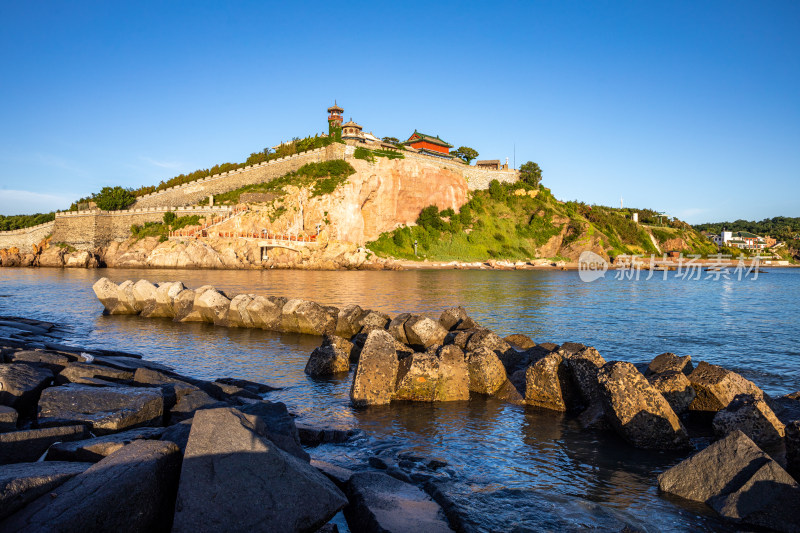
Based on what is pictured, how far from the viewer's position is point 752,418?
771 cm

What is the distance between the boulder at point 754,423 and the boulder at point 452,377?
4747 mm

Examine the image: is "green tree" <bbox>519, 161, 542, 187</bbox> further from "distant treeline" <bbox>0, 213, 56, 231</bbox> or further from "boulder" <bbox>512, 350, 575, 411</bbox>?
"boulder" <bbox>512, 350, 575, 411</bbox>

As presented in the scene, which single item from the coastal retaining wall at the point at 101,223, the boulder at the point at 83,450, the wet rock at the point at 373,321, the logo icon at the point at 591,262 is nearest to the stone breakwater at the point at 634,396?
the wet rock at the point at 373,321

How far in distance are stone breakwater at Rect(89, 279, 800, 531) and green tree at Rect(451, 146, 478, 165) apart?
87.6 metres

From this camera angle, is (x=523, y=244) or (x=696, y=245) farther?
(x=696, y=245)

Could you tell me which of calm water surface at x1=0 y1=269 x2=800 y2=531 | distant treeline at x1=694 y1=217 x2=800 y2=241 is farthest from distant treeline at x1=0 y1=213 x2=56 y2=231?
distant treeline at x1=694 y1=217 x2=800 y2=241

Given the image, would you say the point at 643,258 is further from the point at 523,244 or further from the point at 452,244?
the point at 452,244

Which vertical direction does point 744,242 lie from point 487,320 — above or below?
above

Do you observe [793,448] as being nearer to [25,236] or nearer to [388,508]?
[388,508]

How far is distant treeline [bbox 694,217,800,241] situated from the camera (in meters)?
151

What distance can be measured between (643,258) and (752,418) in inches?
3918

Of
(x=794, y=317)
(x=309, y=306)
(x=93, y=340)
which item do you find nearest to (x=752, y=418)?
(x=309, y=306)

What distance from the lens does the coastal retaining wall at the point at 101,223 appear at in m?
63.3

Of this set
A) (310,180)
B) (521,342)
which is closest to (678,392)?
(521,342)
